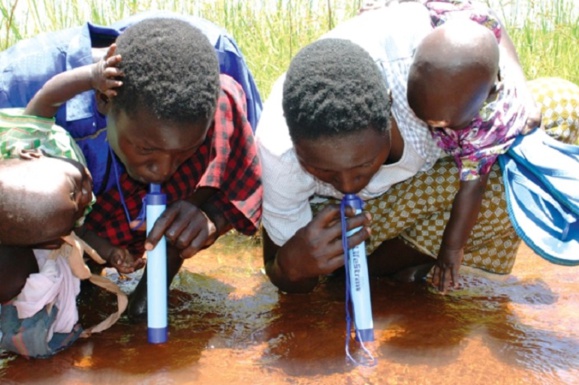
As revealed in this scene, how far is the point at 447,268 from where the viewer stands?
2660mm

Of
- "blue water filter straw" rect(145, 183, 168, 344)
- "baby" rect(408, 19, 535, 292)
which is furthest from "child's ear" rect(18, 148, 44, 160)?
"baby" rect(408, 19, 535, 292)

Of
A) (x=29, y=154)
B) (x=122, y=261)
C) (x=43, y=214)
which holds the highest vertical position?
(x=29, y=154)

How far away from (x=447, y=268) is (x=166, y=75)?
118 cm

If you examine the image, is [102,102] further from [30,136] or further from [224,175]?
[224,175]

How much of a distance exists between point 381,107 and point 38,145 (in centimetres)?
105

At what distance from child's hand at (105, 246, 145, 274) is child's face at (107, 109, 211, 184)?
367mm

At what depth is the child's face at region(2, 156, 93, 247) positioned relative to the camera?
6.95 feet

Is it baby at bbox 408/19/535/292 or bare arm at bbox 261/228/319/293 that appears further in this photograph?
bare arm at bbox 261/228/319/293

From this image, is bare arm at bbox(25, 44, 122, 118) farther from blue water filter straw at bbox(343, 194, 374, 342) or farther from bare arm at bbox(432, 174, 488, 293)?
bare arm at bbox(432, 174, 488, 293)

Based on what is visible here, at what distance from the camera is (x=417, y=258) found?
311cm

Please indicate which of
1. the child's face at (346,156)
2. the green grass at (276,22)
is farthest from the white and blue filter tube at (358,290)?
the green grass at (276,22)

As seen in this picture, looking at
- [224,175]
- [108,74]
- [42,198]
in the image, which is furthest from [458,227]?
[42,198]

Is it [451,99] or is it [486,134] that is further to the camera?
[486,134]

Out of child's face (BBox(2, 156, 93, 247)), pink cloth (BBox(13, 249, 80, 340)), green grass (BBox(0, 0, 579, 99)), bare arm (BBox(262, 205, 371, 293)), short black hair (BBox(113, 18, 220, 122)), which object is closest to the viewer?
child's face (BBox(2, 156, 93, 247))
